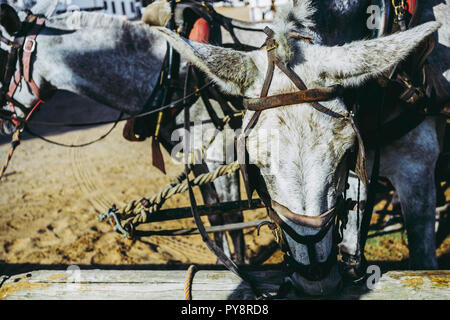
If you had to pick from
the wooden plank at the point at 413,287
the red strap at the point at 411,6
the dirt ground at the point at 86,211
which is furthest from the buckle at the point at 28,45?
the wooden plank at the point at 413,287

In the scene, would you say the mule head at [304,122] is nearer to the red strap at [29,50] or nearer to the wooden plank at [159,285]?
the wooden plank at [159,285]

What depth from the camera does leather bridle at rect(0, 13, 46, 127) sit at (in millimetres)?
2383

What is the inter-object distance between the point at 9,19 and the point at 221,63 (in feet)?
6.79

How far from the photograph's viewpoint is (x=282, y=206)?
1.30 m

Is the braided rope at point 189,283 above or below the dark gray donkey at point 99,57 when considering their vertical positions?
below

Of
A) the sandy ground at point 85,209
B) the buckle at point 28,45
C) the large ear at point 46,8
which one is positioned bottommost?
the sandy ground at point 85,209

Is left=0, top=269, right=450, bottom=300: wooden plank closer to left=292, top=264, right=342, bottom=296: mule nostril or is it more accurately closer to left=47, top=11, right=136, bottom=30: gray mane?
left=292, top=264, right=342, bottom=296: mule nostril

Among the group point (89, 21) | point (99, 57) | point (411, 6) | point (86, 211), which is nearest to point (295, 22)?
point (411, 6)

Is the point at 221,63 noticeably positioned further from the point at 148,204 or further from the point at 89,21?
the point at 89,21

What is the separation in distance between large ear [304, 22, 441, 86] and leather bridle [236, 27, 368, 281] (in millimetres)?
87

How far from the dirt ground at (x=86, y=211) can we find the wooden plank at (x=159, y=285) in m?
1.95

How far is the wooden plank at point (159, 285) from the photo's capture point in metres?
1.38
